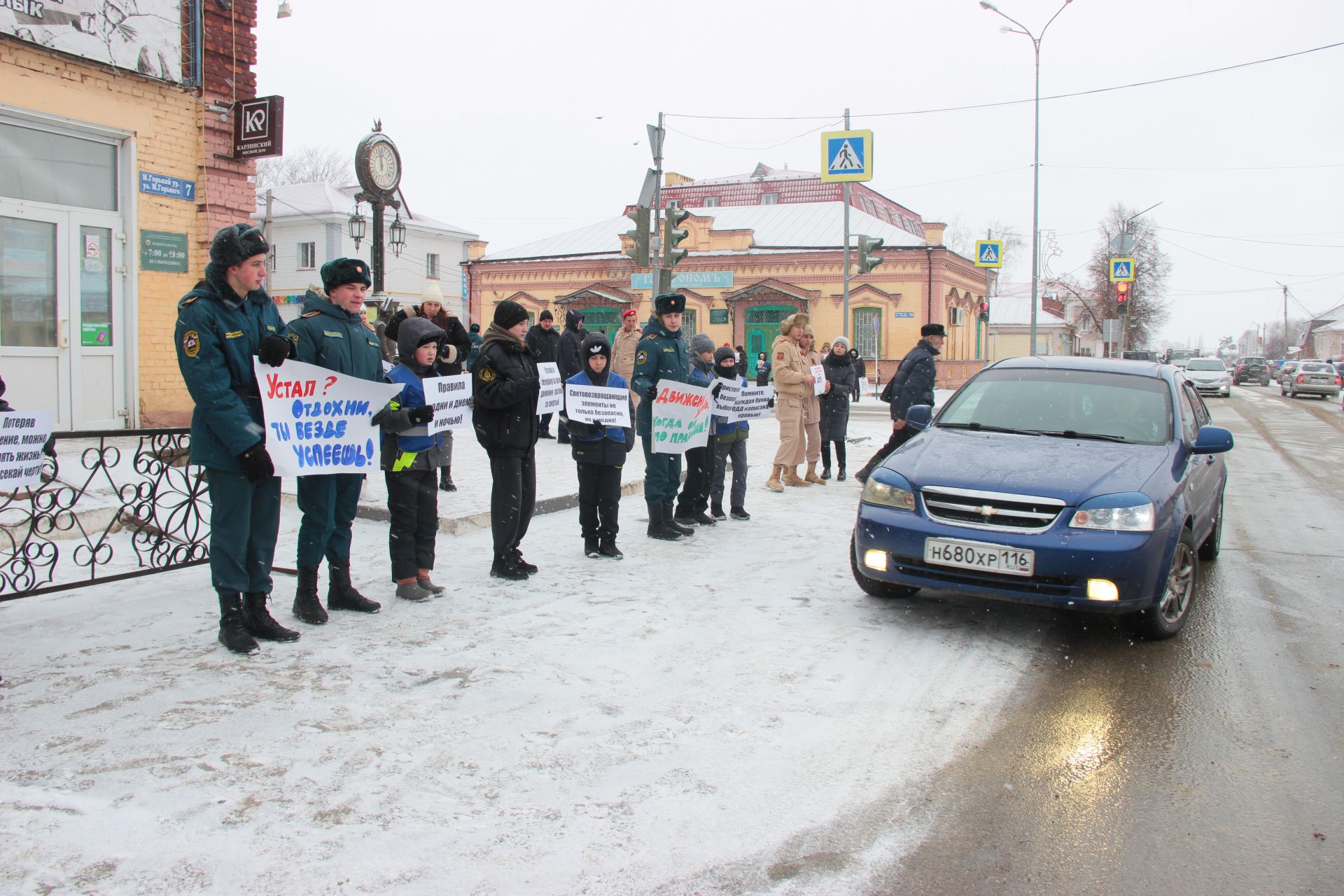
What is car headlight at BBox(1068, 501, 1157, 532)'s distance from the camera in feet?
16.3

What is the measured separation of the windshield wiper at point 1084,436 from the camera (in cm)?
590

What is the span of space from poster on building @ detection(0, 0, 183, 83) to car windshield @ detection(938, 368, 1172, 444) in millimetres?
9151

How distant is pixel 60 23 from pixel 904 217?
52.9 meters

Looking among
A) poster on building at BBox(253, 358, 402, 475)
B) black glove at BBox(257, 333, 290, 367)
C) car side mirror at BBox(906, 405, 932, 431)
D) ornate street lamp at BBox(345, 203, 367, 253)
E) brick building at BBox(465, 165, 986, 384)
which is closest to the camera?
black glove at BBox(257, 333, 290, 367)

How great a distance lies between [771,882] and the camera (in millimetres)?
2904

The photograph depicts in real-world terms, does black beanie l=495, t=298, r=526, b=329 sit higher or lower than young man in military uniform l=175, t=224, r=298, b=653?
higher

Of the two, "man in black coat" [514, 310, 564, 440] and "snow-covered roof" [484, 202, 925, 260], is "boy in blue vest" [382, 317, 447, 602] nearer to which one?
"man in black coat" [514, 310, 564, 440]

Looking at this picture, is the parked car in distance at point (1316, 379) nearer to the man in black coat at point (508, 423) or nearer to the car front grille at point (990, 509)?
the car front grille at point (990, 509)

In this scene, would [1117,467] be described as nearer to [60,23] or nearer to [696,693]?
[696,693]

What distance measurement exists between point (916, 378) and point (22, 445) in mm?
7676

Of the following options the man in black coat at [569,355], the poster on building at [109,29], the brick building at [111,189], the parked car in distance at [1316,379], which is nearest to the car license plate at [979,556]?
the man in black coat at [569,355]

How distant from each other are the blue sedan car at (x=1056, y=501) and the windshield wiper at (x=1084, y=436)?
0.01m

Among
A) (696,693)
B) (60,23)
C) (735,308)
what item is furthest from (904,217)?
(696,693)

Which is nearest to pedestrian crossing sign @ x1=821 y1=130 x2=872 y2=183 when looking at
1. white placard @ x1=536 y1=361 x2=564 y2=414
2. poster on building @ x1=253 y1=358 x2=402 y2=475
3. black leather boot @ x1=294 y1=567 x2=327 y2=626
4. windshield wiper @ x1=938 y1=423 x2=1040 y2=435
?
white placard @ x1=536 y1=361 x2=564 y2=414
